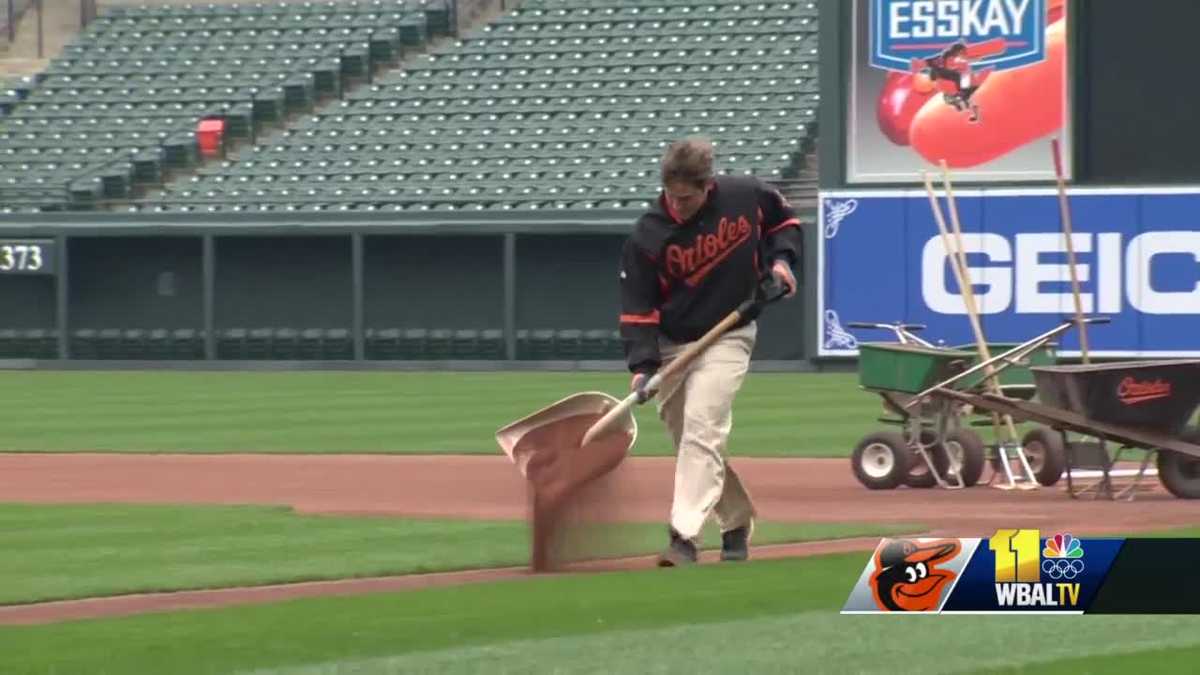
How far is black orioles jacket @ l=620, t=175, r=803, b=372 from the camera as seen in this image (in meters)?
11.7

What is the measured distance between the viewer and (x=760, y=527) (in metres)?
14.0

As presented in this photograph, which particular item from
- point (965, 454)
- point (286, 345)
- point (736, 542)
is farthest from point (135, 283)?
point (736, 542)

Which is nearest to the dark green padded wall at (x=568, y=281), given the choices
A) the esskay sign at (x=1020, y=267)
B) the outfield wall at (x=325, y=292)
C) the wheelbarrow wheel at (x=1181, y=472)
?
the outfield wall at (x=325, y=292)

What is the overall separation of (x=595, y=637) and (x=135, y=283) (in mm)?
33114

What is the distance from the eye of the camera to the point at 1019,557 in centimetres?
770

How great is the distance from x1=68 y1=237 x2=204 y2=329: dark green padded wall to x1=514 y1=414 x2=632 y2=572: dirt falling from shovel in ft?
97.4

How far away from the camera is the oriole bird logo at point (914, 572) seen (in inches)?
315

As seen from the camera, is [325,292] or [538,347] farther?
[325,292]

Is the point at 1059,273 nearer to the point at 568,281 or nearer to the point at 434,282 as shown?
the point at 568,281

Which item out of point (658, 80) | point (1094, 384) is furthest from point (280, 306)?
point (1094, 384)

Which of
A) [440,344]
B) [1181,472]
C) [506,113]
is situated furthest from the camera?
[506,113]

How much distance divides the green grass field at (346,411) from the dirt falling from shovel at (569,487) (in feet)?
28.6

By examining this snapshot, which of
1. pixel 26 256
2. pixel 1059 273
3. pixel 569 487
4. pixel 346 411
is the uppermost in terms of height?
pixel 26 256

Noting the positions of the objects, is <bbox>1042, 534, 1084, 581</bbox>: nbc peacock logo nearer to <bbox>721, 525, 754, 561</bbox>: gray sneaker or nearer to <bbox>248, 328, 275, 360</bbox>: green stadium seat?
<bbox>721, 525, 754, 561</bbox>: gray sneaker
